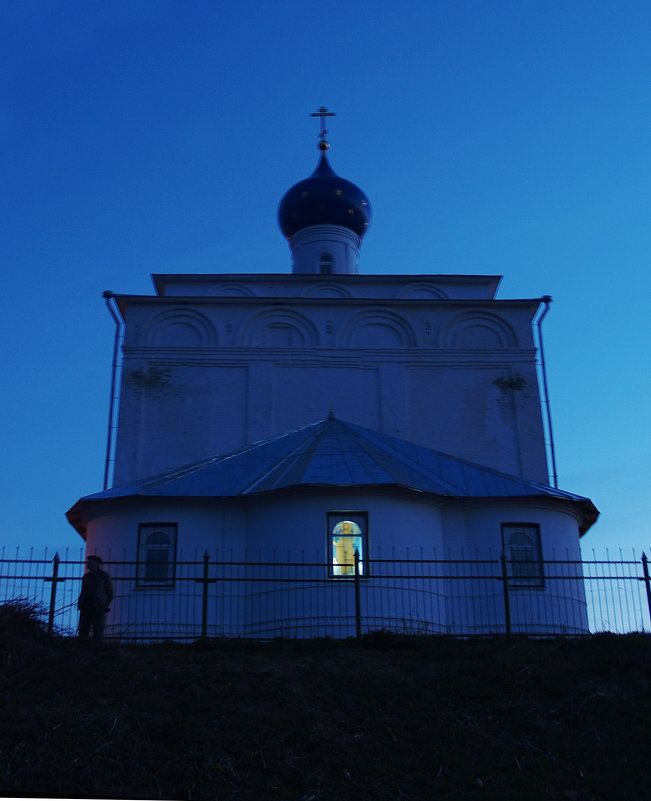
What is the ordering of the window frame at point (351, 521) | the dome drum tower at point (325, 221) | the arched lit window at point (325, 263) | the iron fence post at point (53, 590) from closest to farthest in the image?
the iron fence post at point (53, 590) < the window frame at point (351, 521) < the arched lit window at point (325, 263) < the dome drum tower at point (325, 221)

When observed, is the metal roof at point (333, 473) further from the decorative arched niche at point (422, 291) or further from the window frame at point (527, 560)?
the decorative arched niche at point (422, 291)

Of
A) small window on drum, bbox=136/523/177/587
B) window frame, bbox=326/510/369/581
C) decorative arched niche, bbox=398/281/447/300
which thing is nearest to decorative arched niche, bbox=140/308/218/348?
decorative arched niche, bbox=398/281/447/300

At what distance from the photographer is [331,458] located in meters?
15.3

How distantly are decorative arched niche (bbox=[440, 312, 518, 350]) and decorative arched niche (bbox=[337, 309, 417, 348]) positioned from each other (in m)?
0.87

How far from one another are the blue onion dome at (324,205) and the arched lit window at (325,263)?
105 centimetres

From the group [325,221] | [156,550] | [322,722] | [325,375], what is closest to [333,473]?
[156,550]

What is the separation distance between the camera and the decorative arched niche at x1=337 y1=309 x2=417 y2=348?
24.1 m

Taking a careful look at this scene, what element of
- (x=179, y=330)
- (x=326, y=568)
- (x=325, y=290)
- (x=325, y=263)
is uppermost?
(x=325, y=263)

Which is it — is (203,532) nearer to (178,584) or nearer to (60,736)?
(178,584)

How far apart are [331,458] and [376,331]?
9.52m

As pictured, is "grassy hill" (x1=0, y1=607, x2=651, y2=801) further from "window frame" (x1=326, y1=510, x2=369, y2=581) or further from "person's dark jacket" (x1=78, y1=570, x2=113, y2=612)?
"window frame" (x1=326, y1=510, x2=369, y2=581)

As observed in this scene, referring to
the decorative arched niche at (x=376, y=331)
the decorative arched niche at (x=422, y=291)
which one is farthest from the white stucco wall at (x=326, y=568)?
the decorative arched niche at (x=422, y=291)

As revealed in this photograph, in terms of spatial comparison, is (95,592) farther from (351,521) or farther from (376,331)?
(376,331)

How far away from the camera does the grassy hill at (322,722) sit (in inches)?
311
